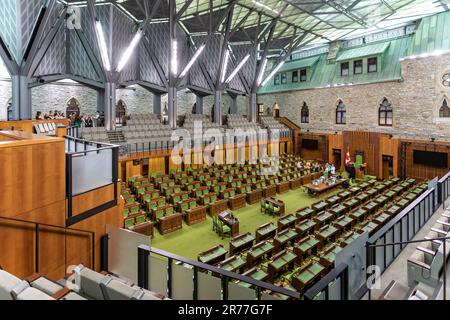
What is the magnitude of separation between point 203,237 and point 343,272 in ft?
25.3

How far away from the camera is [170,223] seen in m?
11.4

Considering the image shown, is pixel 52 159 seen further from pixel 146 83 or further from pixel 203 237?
pixel 146 83

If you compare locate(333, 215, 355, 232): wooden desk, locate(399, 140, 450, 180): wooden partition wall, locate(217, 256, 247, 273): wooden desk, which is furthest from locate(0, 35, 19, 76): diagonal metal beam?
locate(399, 140, 450, 180): wooden partition wall

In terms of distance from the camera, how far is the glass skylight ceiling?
717 inches

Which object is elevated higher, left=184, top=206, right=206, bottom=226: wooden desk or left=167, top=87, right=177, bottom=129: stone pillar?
left=167, top=87, right=177, bottom=129: stone pillar

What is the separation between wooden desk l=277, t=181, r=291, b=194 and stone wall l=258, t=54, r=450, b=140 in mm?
8857

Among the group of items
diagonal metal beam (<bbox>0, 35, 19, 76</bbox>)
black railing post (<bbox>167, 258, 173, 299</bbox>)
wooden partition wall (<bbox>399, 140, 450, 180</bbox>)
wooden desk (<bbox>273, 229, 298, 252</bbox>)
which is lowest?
wooden desk (<bbox>273, 229, 298, 252</bbox>)

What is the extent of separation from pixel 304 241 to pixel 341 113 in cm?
1711

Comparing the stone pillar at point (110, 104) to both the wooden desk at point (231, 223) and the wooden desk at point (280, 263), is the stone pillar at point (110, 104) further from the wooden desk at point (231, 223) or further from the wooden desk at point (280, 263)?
the wooden desk at point (280, 263)

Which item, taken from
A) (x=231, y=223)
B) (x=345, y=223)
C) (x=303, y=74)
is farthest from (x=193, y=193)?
(x=303, y=74)

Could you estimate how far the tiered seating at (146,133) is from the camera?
59.5 ft

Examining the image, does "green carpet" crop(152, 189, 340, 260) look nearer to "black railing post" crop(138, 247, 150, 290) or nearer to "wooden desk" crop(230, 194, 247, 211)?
"wooden desk" crop(230, 194, 247, 211)

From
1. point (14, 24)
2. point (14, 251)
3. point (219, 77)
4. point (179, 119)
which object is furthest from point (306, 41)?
point (14, 251)

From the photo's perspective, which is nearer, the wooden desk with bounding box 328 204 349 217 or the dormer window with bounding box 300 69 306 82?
the wooden desk with bounding box 328 204 349 217
